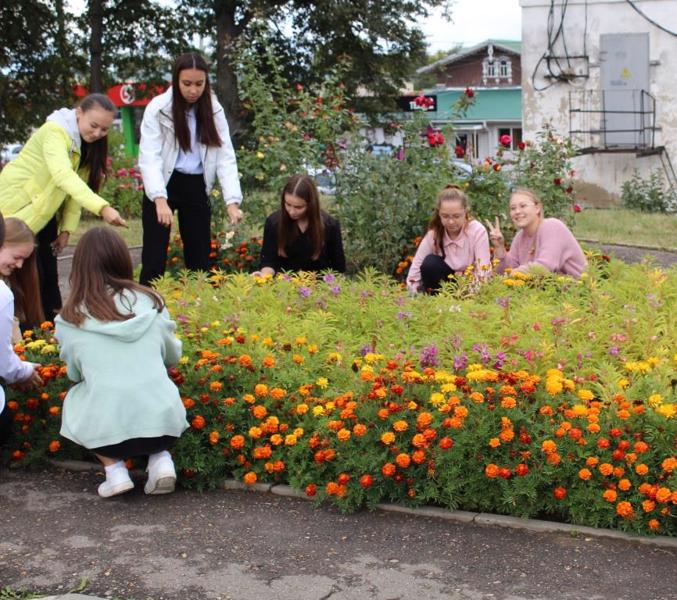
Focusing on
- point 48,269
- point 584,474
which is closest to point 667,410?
point 584,474

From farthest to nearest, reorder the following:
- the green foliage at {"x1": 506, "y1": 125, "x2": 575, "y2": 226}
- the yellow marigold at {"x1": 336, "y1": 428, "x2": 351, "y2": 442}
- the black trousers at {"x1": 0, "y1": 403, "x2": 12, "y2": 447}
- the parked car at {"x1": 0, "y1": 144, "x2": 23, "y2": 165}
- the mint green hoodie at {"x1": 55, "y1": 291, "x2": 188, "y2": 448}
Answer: the parked car at {"x1": 0, "y1": 144, "x2": 23, "y2": 165} → the green foliage at {"x1": 506, "y1": 125, "x2": 575, "y2": 226} → the black trousers at {"x1": 0, "y1": 403, "x2": 12, "y2": 447} → the mint green hoodie at {"x1": 55, "y1": 291, "x2": 188, "y2": 448} → the yellow marigold at {"x1": 336, "y1": 428, "x2": 351, "y2": 442}

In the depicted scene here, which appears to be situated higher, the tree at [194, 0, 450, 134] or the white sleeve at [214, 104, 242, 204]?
the tree at [194, 0, 450, 134]

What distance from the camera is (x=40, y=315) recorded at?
5535mm

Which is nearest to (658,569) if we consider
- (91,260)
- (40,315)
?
(91,260)

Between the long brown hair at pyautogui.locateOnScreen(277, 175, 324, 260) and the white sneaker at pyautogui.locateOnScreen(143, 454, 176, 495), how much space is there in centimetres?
267

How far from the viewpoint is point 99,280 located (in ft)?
13.5

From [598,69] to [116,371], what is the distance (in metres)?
17.4

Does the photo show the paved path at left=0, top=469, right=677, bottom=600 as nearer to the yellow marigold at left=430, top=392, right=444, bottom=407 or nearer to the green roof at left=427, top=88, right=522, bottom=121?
the yellow marigold at left=430, top=392, right=444, bottom=407

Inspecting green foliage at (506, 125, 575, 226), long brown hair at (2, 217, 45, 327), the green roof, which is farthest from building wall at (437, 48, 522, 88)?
long brown hair at (2, 217, 45, 327)

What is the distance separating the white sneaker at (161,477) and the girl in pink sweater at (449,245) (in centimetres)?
266

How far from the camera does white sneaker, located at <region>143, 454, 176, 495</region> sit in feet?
13.2

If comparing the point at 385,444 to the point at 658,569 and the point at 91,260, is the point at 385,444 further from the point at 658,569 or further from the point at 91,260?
the point at 91,260

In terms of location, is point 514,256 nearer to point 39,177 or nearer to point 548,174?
point 548,174

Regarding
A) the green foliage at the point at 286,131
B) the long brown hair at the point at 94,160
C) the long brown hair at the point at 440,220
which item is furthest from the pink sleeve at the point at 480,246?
the long brown hair at the point at 94,160
